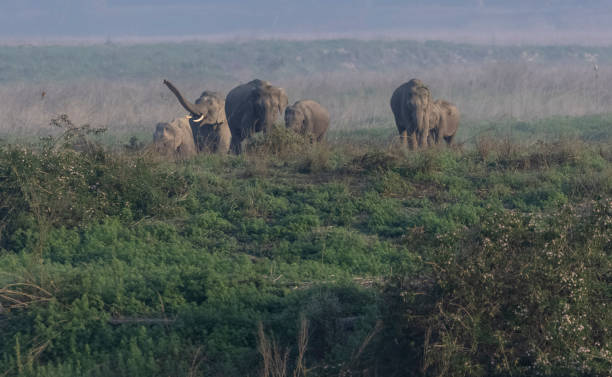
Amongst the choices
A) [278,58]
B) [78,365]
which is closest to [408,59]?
[278,58]

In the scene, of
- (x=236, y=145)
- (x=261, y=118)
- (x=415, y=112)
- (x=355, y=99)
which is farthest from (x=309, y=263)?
(x=355, y=99)

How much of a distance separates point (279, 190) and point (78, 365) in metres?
5.77

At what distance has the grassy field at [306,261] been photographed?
6.01m

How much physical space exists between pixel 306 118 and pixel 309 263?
1253cm

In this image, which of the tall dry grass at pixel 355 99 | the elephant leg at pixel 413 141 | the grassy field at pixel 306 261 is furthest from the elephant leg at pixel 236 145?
the tall dry grass at pixel 355 99

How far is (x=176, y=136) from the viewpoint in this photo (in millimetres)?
21047

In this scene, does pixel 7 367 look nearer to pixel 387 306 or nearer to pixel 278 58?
pixel 387 306

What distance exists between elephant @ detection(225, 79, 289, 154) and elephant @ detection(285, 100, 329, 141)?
4.93 ft

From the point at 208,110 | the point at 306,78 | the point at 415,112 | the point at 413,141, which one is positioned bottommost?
the point at 306,78

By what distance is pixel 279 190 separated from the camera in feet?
39.4

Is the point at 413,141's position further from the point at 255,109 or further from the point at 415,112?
the point at 255,109

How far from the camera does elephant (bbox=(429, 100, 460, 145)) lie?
64.3 ft

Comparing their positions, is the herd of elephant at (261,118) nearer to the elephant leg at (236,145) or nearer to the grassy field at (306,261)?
the elephant leg at (236,145)

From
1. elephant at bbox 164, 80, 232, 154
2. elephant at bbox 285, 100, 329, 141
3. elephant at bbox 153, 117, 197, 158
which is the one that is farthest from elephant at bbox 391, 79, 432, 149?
elephant at bbox 153, 117, 197, 158
